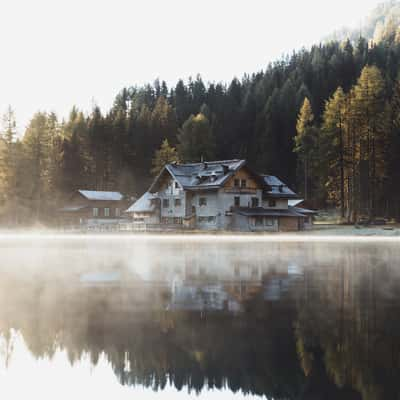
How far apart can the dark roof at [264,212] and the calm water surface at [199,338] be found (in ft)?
175

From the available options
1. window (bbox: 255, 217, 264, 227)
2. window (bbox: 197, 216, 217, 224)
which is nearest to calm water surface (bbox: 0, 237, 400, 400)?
window (bbox: 255, 217, 264, 227)

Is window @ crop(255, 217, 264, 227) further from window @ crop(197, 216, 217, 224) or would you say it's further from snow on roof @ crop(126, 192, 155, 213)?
snow on roof @ crop(126, 192, 155, 213)

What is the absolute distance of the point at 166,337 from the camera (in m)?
9.56

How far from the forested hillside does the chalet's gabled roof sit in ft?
44.7

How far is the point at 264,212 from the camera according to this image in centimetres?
7212

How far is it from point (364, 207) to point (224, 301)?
78438 mm

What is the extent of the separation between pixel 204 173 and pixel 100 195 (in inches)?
1008

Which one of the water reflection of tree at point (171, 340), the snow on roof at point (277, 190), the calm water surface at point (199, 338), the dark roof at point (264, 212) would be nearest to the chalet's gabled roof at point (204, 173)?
the dark roof at point (264, 212)

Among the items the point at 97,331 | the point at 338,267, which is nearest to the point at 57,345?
the point at 97,331

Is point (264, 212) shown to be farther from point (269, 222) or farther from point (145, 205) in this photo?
point (145, 205)

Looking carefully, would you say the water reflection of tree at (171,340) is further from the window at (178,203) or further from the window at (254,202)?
the window at (178,203)

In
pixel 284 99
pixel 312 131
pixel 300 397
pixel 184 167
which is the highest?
pixel 284 99

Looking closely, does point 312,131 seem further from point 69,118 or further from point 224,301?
point 224,301

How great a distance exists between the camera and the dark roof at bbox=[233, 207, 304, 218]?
71250mm
